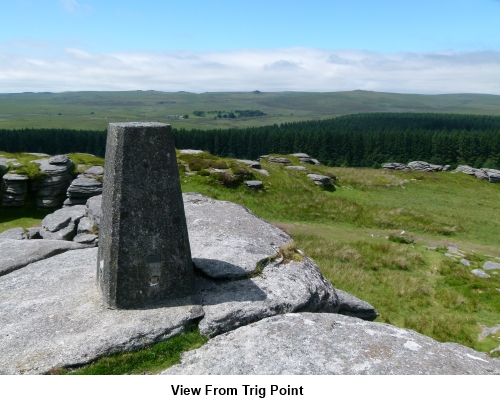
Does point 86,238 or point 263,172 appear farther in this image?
point 263,172

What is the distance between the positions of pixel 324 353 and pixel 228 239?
6.64 meters

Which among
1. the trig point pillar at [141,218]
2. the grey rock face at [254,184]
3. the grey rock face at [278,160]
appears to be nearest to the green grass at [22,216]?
the grey rock face at [254,184]

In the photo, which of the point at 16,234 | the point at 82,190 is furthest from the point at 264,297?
the point at 82,190

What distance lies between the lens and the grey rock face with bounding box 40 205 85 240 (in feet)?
68.4

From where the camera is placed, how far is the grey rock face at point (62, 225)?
68.4 feet

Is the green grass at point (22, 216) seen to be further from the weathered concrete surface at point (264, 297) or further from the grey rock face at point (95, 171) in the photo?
the weathered concrete surface at point (264, 297)

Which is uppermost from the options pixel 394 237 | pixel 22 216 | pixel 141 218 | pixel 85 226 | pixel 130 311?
pixel 141 218

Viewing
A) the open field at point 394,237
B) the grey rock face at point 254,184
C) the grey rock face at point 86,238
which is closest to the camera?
the open field at point 394,237

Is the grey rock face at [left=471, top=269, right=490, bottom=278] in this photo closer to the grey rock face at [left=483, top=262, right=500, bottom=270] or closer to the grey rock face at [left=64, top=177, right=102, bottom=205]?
the grey rock face at [left=483, top=262, right=500, bottom=270]

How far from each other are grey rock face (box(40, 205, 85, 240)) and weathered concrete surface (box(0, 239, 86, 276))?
20.0ft

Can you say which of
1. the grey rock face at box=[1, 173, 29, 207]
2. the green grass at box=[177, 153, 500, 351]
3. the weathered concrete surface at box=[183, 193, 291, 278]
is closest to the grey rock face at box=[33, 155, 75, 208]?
the grey rock face at box=[1, 173, 29, 207]

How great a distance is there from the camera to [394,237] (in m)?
26.5

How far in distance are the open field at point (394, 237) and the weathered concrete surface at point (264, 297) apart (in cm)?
84

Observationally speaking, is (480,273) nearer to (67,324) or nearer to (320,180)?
(67,324)
